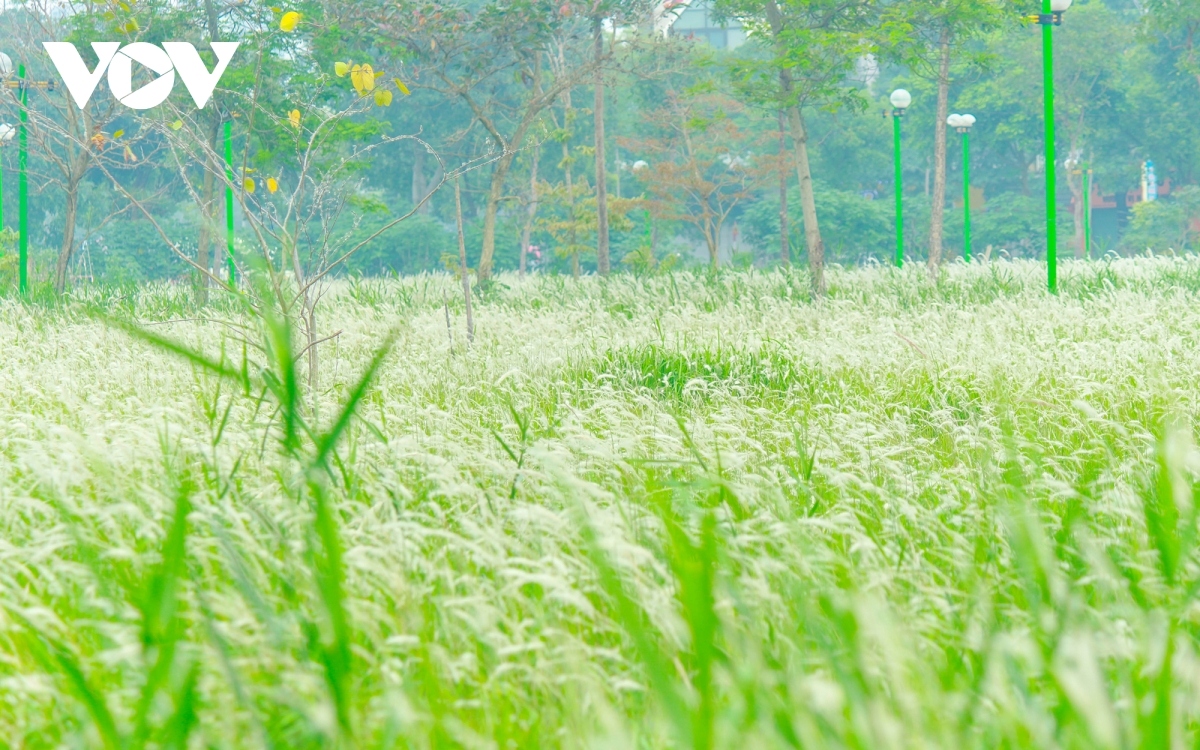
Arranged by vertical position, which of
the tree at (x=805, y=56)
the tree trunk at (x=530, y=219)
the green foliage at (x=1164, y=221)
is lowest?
the green foliage at (x=1164, y=221)

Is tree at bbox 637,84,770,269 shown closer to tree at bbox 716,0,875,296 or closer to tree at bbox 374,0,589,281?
tree at bbox 374,0,589,281

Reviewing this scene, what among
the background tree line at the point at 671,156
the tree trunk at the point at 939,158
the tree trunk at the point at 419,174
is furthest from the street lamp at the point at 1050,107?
the tree trunk at the point at 419,174

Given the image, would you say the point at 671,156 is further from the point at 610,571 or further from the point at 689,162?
the point at 610,571

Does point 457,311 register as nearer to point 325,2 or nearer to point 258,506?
point 325,2

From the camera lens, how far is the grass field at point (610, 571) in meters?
1.96

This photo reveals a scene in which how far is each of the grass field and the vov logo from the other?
2593 mm

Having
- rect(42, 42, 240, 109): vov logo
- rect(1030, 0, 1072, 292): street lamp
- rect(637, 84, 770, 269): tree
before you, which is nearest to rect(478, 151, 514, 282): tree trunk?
rect(42, 42, 240, 109): vov logo

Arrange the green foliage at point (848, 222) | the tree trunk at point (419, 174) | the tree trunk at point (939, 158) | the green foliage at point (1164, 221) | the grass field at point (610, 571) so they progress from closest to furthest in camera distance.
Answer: the grass field at point (610, 571) < the tree trunk at point (939, 158) < the green foliage at point (848, 222) < the green foliage at point (1164, 221) < the tree trunk at point (419, 174)

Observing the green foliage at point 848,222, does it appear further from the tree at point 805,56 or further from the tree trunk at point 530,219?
the tree at point 805,56

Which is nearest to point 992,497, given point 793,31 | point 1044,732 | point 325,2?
point 1044,732

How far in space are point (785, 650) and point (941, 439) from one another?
10.1 ft

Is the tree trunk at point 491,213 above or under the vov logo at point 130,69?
under

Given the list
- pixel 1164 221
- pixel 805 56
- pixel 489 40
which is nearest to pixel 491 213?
pixel 489 40

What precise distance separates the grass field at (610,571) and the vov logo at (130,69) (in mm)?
2593
